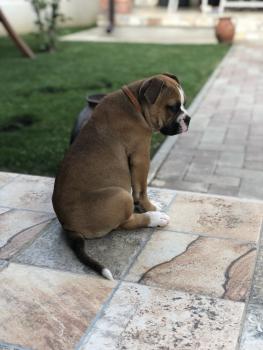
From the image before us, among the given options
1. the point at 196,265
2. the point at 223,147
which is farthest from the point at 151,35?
the point at 196,265

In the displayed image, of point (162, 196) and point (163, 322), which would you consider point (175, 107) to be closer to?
point (162, 196)

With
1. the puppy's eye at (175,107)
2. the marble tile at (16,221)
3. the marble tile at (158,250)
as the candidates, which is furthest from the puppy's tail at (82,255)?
the puppy's eye at (175,107)

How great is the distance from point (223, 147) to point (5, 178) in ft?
8.18

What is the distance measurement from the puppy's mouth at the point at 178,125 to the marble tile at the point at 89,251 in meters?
0.76

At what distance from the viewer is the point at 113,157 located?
3416 mm

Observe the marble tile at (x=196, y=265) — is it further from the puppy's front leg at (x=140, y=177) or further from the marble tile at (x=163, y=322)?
the puppy's front leg at (x=140, y=177)

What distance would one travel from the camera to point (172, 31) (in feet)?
48.8

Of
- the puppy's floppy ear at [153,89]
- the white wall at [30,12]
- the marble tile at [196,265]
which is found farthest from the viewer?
the white wall at [30,12]

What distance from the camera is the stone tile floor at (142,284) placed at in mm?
2555

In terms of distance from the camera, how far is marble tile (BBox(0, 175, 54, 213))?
4047 mm

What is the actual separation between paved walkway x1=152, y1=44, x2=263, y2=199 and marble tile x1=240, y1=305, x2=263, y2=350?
176 cm

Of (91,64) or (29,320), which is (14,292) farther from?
(91,64)

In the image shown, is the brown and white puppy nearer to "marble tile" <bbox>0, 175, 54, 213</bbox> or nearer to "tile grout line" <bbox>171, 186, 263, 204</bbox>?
"marble tile" <bbox>0, 175, 54, 213</bbox>

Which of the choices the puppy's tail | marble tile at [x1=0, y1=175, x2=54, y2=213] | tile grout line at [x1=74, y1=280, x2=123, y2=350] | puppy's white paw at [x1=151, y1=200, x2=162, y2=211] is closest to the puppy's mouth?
puppy's white paw at [x1=151, y1=200, x2=162, y2=211]
